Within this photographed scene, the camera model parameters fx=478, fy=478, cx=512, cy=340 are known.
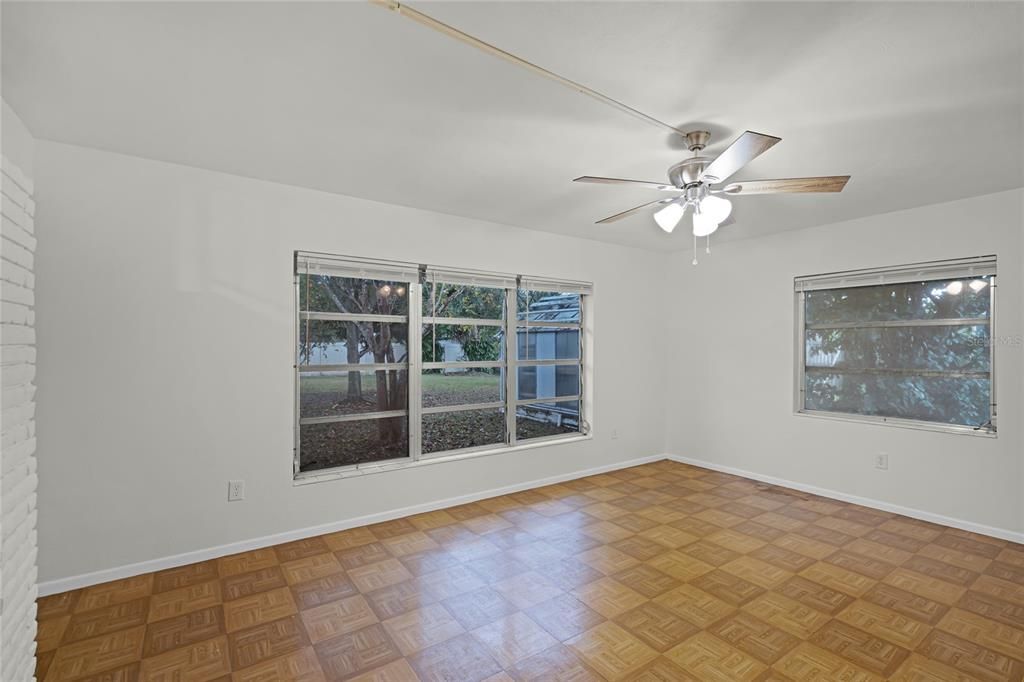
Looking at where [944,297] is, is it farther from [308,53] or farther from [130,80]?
[130,80]

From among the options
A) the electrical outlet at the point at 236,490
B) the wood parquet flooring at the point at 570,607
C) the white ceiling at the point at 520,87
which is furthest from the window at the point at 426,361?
the white ceiling at the point at 520,87

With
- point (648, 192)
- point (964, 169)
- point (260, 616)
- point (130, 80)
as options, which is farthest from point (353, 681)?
point (964, 169)

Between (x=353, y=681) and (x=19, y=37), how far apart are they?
8.68 feet

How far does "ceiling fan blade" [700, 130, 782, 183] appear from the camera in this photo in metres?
1.75

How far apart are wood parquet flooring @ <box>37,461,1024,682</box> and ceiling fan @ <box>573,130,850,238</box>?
195 centimetres

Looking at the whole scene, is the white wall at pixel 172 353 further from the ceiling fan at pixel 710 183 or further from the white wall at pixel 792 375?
the white wall at pixel 792 375

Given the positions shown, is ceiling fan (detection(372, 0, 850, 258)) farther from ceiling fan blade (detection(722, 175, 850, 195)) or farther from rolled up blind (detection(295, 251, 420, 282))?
rolled up blind (detection(295, 251, 420, 282))

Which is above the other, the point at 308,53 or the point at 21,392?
the point at 308,53

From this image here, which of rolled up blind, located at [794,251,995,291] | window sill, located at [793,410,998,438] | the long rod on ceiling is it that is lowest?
window sill, located at [793,410,998,438]

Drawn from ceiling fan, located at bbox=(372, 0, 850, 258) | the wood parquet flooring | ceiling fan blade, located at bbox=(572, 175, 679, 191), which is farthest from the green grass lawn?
ceiling fan blade, located at bbox=(572, 175, 679, 191)

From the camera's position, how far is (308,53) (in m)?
1.76

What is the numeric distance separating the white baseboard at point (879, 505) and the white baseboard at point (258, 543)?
5.63ft

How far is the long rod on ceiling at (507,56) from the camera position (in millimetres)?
1515

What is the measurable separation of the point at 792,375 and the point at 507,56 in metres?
3.94
